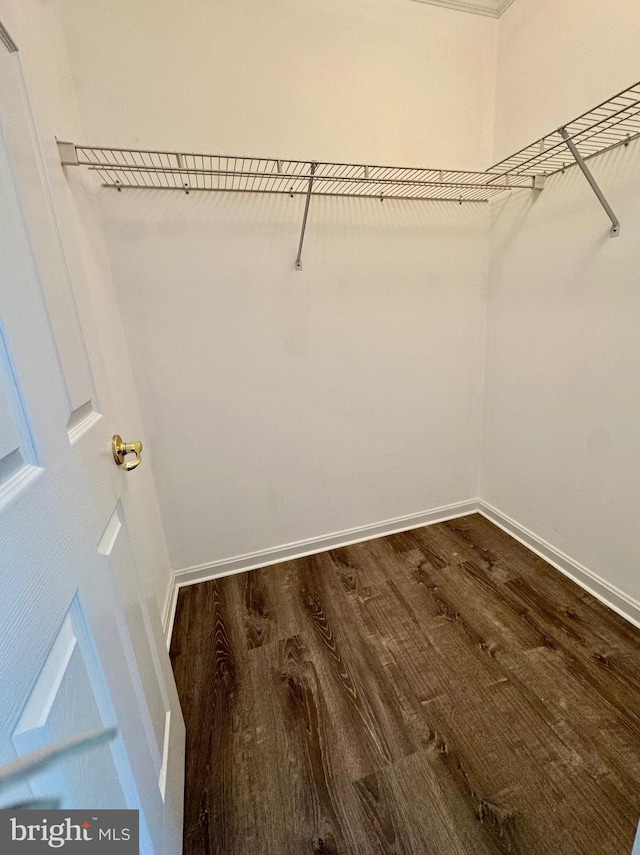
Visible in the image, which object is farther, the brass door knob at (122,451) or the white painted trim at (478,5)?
the white painted trim at (478,5)

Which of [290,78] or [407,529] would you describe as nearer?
[290,78]

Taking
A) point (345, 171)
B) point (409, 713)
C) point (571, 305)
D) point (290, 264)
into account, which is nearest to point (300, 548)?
point (409, 713)

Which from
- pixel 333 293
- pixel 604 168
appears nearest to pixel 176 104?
pixel 333 293

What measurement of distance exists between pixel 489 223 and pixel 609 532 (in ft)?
5.37

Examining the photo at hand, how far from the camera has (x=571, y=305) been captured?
1602mm

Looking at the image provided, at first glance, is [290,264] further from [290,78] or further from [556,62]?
[556,62]

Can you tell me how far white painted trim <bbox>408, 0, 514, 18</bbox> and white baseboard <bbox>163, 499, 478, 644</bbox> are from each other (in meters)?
2.50

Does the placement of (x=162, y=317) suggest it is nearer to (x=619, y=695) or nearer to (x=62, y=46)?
(x=62, y=46)

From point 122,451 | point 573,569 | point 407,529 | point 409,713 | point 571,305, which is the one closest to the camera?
point 122,451

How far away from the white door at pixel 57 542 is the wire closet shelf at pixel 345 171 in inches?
29.5

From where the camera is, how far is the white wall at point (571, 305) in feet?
4.45
